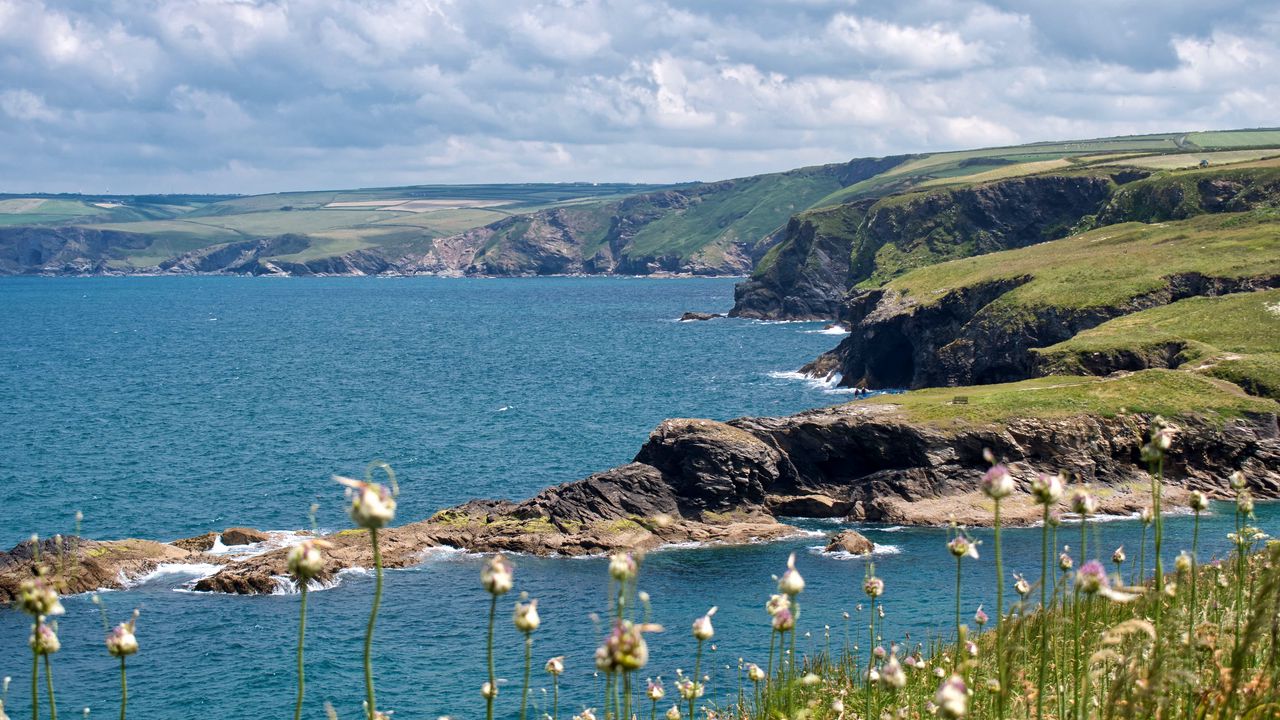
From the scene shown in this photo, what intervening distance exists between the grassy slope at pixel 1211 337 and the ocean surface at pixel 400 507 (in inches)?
726

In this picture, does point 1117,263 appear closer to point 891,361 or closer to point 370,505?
point 891,361

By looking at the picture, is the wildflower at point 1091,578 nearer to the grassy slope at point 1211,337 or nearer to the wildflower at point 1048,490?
the wildflower at point 1048,490

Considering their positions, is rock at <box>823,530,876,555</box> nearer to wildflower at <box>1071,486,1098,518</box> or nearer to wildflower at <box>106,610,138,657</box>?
wildflower at <box>1071,486,1098,518</box>

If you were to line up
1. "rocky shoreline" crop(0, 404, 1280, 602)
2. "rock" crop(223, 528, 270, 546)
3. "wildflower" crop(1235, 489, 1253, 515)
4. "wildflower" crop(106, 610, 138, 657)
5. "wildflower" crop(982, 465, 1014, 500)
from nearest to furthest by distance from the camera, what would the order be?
1. "wildflower" crop(106, 610, 138, 657)
2. "wildflower" crop(982, 465, 1014, 500)
3. "wildflower" crop(1235, 489, 1253, 515)
4. "rocky shoreline" crop(0, 404, 1280, 602)
5. "rock" crop(223, 528, 270, 546)

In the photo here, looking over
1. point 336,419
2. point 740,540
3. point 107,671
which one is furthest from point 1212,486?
point 336,419

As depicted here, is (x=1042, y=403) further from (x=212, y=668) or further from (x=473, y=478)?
(x=212, y=668)

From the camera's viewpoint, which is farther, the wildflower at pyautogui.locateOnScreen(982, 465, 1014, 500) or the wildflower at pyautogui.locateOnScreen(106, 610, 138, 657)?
the wildflower at pyautogui.locateOnScreen(982, 465, 1014, 500)

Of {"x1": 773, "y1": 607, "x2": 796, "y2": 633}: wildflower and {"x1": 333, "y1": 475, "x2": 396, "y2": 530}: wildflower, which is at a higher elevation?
{"x1": 333, "y1": 475, "x2": 396, "y2": 530}: wildflower

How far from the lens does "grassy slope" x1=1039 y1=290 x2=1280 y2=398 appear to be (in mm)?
75812

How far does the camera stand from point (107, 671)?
1714 inches

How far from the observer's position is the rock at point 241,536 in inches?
2416

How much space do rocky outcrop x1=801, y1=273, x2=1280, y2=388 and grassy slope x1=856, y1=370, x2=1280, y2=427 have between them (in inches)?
365

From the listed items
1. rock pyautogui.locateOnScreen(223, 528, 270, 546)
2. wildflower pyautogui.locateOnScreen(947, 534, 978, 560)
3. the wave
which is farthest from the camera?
rock pyautogui.locateOnScreen(223, 528, 270, 546)

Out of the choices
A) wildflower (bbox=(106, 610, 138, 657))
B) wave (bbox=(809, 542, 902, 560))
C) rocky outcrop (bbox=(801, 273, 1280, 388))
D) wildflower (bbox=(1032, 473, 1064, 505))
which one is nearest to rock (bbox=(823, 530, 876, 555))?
wave (bbox=(809, 542, 902, 560))
